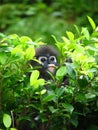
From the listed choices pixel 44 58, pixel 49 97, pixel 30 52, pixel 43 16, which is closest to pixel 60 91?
pixel 49 97

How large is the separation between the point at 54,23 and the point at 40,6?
2.90 ft

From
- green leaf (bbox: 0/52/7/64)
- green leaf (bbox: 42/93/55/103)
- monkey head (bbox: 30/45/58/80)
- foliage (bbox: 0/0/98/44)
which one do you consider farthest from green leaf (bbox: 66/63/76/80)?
foliage (bbox: 0/0/98/44)

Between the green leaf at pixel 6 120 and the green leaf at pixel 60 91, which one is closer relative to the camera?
the green leaf at pixel 6 120

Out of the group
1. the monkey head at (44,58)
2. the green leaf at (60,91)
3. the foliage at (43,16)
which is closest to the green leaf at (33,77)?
the green leaf at (60,91)

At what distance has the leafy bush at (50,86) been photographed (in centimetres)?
214

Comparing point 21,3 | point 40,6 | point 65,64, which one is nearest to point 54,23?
point 40,6

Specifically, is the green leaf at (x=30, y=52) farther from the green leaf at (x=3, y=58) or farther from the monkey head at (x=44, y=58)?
the monkey head at (x=44, y=58)

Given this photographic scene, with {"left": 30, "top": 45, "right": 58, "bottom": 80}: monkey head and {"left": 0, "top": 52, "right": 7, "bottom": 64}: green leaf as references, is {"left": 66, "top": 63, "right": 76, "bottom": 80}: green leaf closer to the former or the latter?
{"left": 0, "top": 52, "right": 7, "bottom": 64}: green leaf

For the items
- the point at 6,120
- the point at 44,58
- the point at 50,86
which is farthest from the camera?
the point at 44,58

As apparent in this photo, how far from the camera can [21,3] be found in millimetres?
8320

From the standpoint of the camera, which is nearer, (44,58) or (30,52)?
(30,52)

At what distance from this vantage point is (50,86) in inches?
88.8

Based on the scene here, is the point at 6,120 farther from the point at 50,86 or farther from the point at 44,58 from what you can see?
the point at 44,58

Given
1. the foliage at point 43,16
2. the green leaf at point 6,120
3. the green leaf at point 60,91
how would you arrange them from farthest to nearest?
the foliage at point 43,16 → the green leaf at point 60,91 → the green leaf at point 6,120
